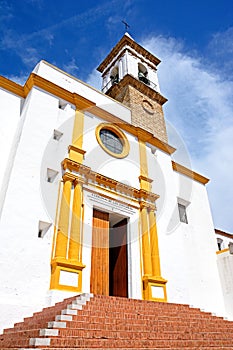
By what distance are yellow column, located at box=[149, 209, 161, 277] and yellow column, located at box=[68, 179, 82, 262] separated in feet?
10.5

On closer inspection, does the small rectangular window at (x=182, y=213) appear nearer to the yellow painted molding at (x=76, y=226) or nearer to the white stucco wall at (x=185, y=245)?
the white stucco wall at (x=185, y=245)

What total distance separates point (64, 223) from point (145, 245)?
11.4 feet

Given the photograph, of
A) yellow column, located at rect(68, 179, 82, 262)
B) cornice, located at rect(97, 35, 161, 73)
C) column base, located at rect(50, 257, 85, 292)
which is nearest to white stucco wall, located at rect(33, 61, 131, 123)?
yellow column, located at rect(68, 179, 82, 262)

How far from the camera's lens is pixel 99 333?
16.6ft

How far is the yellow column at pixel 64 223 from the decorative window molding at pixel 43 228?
0.37 m

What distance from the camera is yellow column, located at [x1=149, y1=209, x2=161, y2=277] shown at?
10633 mm

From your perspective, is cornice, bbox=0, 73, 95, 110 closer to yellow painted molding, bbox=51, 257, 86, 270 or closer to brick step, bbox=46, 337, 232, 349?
yellow painted molding, bbox=51, 257, 86, 270

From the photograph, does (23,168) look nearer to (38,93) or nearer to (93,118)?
(38,93)

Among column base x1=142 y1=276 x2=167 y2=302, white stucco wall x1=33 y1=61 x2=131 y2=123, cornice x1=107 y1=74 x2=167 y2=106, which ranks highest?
cornice x1=107 y1=74 x2=167 y2=106

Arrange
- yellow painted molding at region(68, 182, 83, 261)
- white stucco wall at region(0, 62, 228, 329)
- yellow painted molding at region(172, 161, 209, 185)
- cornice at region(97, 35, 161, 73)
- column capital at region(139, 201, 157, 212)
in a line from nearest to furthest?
white stucco wall at region(0, 62, 228, 329) → yellow painted molding at region(68, 182, 83, 261) → column capital at region(139, 201, 157, 212) → yellow painted molding at region(172, 161, 209, 185) → cornice at region(97, 35, 161, 73)

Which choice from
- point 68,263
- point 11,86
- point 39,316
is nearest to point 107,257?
point 68,263

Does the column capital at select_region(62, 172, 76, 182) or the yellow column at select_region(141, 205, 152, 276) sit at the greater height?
the column capital at select_region(62, 172, 76, 182)

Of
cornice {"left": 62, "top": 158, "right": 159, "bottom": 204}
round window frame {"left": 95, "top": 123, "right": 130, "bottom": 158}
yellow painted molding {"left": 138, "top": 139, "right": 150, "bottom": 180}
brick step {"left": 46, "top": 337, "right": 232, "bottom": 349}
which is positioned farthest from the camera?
yellow painted molding {"left": 138, "top": 139, "right": 150, "bottom": 180}

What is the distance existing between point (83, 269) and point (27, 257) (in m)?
1.87
